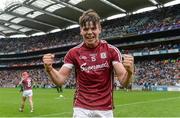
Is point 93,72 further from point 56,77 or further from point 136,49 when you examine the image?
point 136,49

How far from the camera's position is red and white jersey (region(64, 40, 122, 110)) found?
5145 millimetres

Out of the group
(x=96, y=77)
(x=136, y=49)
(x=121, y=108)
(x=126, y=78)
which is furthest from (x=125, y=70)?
(x=136, y=49)

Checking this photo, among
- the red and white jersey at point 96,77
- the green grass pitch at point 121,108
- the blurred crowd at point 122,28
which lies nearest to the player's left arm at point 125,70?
the red and white jersey at point 96,77

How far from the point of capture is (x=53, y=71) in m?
5.09

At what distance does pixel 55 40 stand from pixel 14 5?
75.9ft

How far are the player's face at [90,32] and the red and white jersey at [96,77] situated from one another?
0.59ft

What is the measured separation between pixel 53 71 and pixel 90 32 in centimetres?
72

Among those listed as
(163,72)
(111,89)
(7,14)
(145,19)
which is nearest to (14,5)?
(7,14)

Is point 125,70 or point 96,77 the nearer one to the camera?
point 125,70

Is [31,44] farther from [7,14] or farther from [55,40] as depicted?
[7,14]

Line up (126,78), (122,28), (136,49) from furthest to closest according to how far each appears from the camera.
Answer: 1. (122,28)
2. (136,49)
3. (126,78)

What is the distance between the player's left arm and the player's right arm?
70 cm

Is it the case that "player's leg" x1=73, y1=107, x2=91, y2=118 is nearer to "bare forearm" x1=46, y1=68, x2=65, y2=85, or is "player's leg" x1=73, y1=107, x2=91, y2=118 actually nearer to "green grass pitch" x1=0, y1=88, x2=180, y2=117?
"bare forearm" x1=46, y1=68, x2=65, y2=85

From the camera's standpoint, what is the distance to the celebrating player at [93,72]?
5.07 meters
